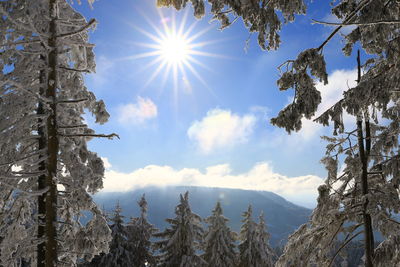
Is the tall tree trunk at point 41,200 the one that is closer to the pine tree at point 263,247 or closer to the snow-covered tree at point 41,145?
the snow-covered tree at point 41,145

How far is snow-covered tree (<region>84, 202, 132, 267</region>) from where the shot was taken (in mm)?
20703

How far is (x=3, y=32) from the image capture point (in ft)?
25.5

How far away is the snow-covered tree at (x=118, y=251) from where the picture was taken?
67.9 feet

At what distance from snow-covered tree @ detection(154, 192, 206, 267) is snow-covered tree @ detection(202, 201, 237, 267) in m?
2.54

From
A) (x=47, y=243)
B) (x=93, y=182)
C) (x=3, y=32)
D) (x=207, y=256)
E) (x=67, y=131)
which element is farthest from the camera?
(x=207, y=256)

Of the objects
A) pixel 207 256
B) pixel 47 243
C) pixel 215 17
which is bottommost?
pixel 207 256

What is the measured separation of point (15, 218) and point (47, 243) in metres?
3.44

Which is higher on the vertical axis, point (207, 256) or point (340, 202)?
point (340, 202)

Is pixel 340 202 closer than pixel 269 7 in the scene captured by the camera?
No

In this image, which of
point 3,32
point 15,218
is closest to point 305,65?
point 3,32

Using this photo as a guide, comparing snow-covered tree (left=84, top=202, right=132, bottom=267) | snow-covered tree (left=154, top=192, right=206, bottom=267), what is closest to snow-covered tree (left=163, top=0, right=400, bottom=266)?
snow-covered tree (left=154, top=192, right=206, bottom=267)

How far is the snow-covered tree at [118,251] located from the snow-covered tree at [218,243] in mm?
5950

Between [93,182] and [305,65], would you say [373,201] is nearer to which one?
[305,65]

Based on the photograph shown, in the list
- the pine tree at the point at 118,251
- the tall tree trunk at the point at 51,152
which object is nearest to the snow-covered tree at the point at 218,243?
the pine tree at the point at 118,251
